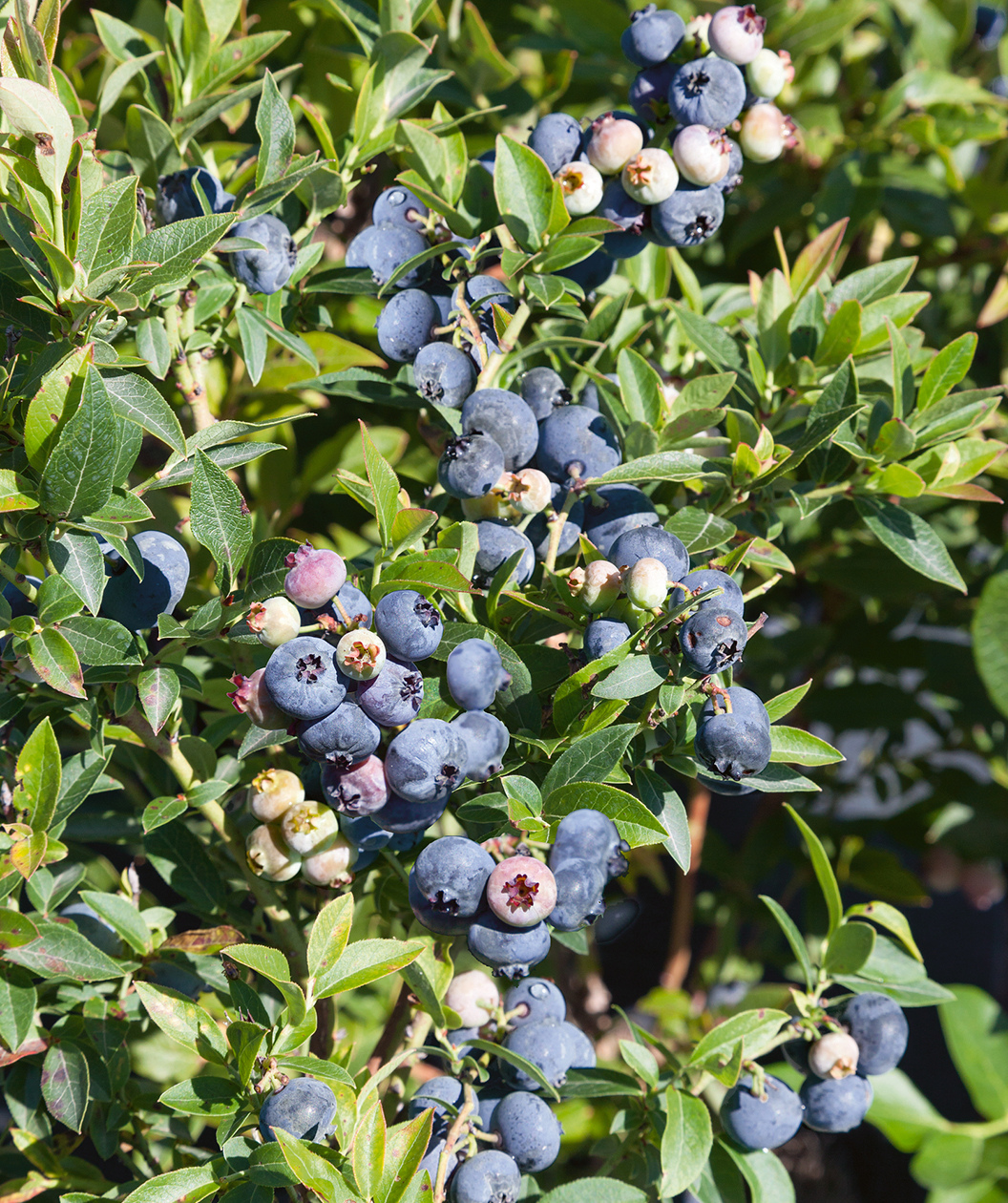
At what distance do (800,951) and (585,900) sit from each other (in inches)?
12.4

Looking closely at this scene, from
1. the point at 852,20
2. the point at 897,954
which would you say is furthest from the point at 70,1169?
the point at 852,20

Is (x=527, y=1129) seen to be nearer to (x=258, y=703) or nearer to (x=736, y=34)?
(x=258, y=703)

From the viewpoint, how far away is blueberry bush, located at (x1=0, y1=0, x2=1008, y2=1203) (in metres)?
0.72

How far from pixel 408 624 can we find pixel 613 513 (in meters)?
0.26

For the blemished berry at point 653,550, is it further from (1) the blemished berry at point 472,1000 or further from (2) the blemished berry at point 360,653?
(1) the blemished berry at point 472,1000

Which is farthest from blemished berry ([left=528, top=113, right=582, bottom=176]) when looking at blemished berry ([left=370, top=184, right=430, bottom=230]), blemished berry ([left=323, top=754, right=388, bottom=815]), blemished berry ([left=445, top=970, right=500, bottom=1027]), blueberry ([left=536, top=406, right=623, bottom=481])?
blemished berry ([left=445, top=970, right=500, bottom=1027])

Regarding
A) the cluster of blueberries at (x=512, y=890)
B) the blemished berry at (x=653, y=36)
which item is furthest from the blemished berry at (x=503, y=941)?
the blemished berry at (x=653, y=36)

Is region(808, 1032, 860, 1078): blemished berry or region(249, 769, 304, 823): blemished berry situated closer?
region(249, 769, 304, 823): blemished berry

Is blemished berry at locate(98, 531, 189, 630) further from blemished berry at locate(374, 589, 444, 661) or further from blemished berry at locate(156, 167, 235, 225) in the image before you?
blemished berry at locate(156, 167, 235, 225)

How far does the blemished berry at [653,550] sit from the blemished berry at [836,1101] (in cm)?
53

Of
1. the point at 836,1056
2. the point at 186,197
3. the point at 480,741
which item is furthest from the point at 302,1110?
the point at 186,197

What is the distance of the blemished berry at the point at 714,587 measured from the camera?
715 millimetres

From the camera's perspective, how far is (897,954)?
3.31 feet

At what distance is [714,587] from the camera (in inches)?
28.0
